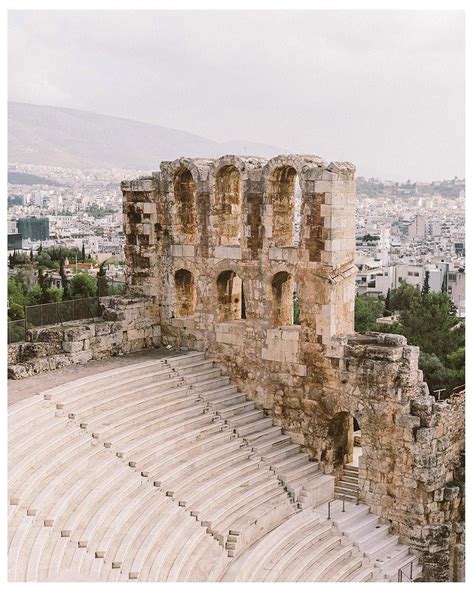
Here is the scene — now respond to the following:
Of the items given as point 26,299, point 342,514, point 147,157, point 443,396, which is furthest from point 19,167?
point 342,514

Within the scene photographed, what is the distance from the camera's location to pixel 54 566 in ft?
46.1

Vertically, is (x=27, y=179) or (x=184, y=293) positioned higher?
(x=27, y=179)

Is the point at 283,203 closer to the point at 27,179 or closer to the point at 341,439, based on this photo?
the point at 341,439

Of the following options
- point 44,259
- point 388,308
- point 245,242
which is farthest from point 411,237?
point 245,242

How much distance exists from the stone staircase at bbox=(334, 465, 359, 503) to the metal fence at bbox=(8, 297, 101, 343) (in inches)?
304

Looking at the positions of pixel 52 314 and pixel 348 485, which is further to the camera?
pixel 52 314

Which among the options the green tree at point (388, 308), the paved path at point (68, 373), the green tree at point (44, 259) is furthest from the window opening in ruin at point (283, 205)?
the green tree at point (44, 259)

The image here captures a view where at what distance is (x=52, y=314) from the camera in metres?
22.9

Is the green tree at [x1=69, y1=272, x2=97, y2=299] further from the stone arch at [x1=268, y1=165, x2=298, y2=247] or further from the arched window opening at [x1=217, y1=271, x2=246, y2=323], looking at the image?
the stone arch at [x1=268, y1=165, x2=298, y2=247]

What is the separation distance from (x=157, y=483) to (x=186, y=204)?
28.9 ft

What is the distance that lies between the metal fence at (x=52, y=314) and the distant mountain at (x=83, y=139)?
78.0m

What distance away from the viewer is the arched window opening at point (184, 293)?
24.6m

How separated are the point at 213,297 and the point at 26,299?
600 inches

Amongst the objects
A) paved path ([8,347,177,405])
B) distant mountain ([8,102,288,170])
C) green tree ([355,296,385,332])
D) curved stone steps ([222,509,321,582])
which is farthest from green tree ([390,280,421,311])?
distant mountain ([8,102,288,170])
